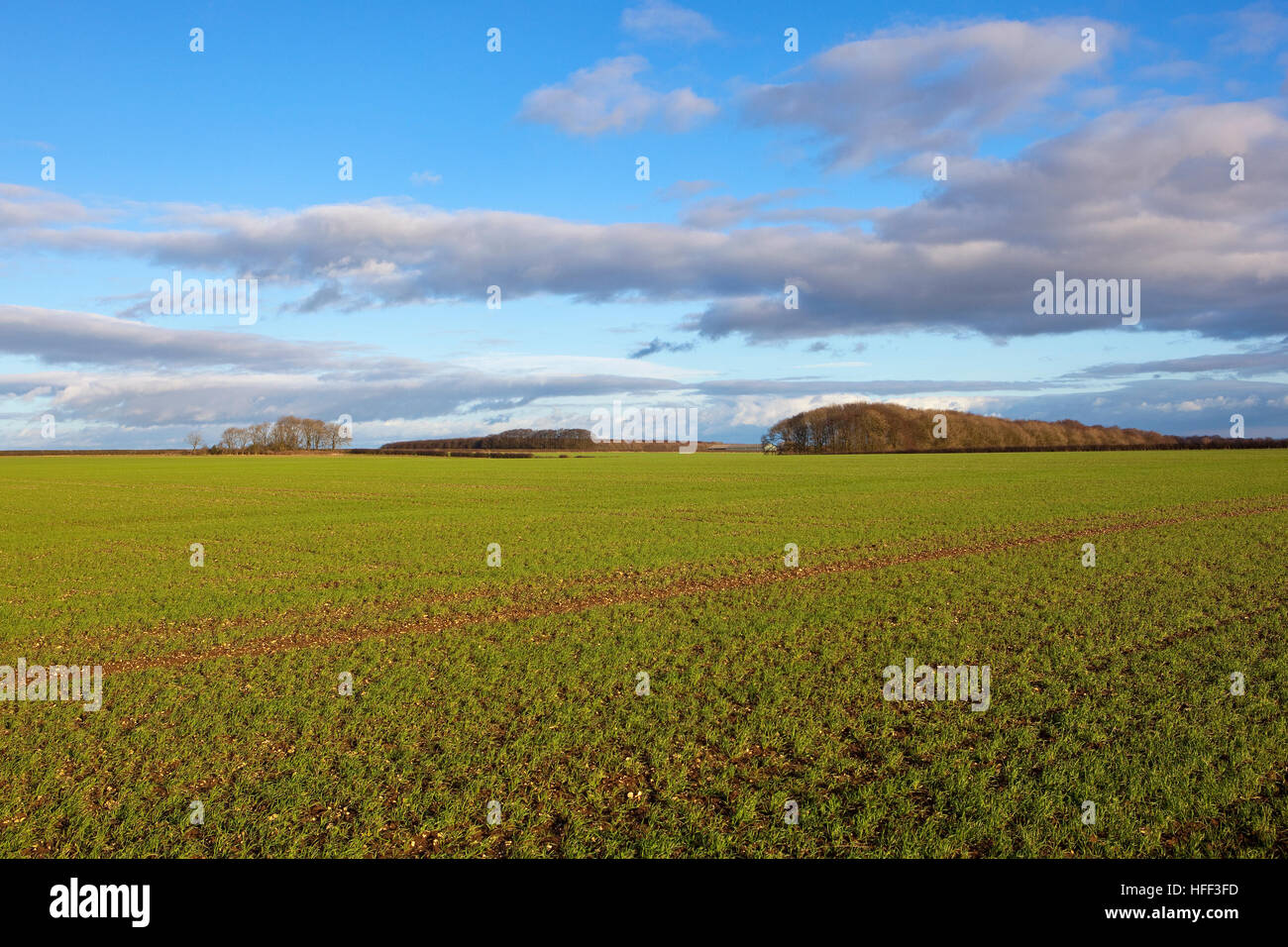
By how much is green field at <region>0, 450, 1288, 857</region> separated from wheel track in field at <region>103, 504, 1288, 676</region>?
Result: 0.12 metres

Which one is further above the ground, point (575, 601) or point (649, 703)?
point (575, 601)

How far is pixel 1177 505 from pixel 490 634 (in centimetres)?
3456

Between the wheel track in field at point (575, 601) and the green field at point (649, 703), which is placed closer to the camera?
the green field at point (649, 703)

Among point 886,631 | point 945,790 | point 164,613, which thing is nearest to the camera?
point 945,790

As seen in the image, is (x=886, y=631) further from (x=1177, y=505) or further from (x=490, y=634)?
(x=1177, y=505)

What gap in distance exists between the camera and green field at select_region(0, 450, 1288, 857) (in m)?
6.70

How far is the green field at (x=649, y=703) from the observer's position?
6.70m

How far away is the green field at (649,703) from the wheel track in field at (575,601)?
0.12 metres

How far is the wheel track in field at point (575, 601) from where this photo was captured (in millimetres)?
12414

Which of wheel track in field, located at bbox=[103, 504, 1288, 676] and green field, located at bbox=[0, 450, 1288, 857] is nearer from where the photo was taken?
green field, located at bbox=[0, 450, 1288, 857]

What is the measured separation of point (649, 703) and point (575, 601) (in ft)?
22.0

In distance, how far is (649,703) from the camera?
9766 mm
